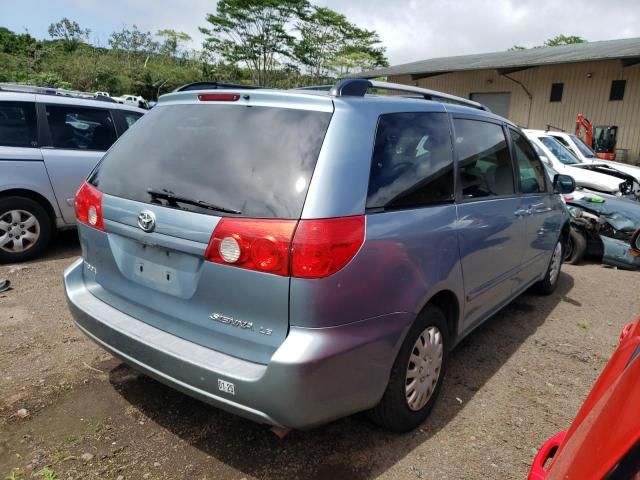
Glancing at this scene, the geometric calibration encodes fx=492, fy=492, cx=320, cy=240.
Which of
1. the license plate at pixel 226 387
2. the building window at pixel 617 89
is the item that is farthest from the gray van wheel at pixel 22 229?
the building window at pixel 617 89

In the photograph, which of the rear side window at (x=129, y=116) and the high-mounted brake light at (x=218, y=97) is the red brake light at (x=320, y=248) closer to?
the high-mounted brake light at (x=218, y=97)

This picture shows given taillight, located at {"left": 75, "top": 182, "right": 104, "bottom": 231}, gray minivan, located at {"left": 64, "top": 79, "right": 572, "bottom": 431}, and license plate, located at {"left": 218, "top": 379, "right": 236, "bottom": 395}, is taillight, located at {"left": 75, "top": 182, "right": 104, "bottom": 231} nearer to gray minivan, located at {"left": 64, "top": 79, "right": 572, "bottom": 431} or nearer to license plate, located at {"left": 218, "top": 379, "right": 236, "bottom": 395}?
gray minivan, located at {"left": 64, "top": 79, "right": 572, "bottom": 431}

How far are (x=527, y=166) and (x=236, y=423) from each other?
10.0 feet

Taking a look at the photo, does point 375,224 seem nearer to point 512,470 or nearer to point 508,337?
point 512,470

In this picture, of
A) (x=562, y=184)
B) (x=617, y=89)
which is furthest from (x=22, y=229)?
(x=617, y=89)

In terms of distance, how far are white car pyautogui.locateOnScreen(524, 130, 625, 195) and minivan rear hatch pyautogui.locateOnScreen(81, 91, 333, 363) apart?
7191 millimetres

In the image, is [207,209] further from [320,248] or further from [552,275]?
[552,275]

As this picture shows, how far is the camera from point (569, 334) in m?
4.18

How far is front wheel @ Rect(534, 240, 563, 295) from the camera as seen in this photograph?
16.1 feet

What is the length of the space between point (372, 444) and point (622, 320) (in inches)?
129

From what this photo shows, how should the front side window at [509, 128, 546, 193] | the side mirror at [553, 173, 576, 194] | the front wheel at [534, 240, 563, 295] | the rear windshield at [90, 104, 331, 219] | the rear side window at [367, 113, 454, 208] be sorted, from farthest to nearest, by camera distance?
the front wheel at [534, 240, 563, 295] < the side mirror at [553, 173, 576, 194] < the front side window at [509, 128, 546, 193] < the rear side window at [367, 113, 454, 208] < the rear windshield at [90, 104, 331, 219]

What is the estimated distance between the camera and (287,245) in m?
1.94

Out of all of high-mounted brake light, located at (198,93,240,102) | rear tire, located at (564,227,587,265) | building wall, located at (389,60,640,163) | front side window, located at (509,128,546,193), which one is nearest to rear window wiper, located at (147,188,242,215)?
high-mounted brake light, located at (198,93,240,102)

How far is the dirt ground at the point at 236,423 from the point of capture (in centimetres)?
236
